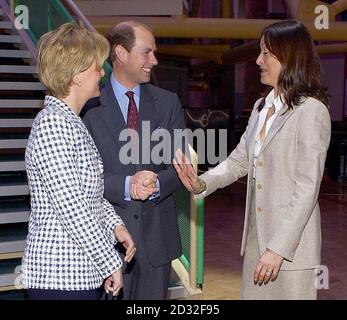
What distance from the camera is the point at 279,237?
2.28m

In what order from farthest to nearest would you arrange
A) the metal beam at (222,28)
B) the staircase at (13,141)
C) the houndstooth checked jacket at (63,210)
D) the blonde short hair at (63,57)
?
the metal beam at (222,28)
the staircase at (13,141)
the blonde short hair at (63,57)
the houndstooth checked jacket at (63,210)

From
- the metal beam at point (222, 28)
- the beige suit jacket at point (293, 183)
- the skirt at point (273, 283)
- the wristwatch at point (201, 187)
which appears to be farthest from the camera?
the metal beam at point (222, 28)

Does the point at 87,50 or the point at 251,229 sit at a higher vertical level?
the point at 87,50

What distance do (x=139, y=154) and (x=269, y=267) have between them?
89 cm

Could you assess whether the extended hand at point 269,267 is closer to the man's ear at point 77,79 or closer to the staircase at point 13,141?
the man's ear at point 77,79

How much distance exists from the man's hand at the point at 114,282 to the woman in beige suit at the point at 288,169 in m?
0.54

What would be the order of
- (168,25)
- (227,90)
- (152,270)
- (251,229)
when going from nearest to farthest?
1. (251,229)
2. (152,270)
3. (168,25)
4. (227,90)

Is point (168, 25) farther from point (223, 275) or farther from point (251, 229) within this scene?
point (251, 229)

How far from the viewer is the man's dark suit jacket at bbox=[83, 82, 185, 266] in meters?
2.76

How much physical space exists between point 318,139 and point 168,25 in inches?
402

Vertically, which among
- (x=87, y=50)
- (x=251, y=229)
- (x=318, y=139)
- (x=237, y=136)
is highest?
(x=87, y=50)

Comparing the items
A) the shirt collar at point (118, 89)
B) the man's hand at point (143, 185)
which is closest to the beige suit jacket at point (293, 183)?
the man's hand at point (143, 185)

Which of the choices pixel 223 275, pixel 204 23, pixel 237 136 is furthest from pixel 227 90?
pixel 223 275

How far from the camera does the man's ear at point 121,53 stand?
2.91m
